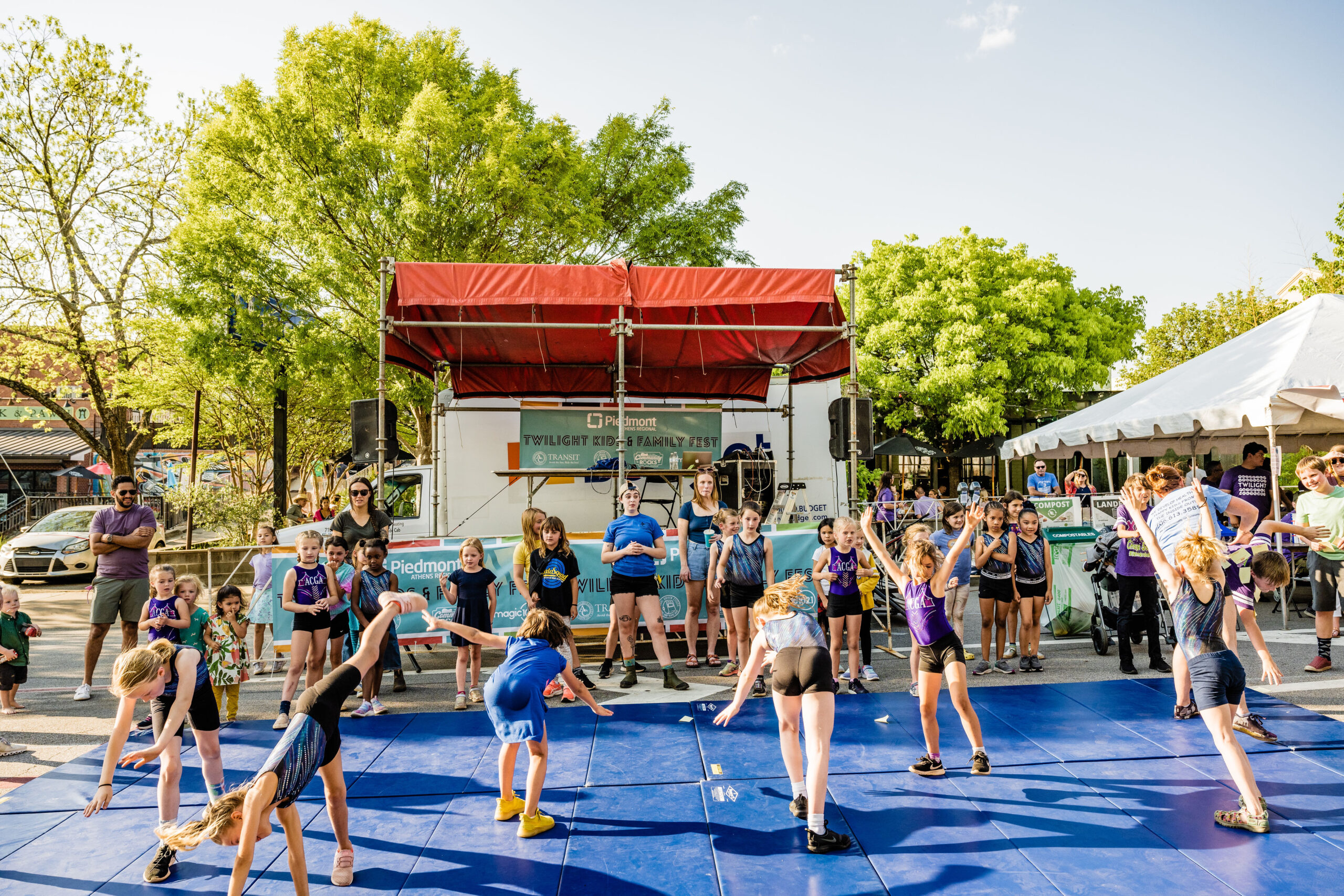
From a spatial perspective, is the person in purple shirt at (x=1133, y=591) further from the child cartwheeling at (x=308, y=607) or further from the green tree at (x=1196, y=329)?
the green tree at (x=1196, y=329)

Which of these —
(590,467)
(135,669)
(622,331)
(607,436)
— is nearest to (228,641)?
(135,669)

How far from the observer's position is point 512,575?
8.14 metres

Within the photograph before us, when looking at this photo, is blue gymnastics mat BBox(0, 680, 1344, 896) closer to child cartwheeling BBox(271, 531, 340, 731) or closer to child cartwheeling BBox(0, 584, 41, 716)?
child cartwheeling BBox(271, 531, 340, 731)

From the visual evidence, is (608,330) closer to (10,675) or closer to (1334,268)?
(10,675)

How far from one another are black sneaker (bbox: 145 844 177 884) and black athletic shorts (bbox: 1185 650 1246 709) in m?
5.58

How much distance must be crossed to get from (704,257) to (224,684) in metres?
15.7

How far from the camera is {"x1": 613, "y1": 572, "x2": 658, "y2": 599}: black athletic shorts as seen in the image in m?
7.53

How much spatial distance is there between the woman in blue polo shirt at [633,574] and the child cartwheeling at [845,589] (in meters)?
0.92

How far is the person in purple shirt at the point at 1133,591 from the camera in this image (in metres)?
7.33

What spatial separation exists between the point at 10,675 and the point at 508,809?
5644 mm

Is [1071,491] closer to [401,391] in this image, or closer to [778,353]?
[778,353]

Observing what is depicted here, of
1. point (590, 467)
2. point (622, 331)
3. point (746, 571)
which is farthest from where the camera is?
point (590, 467)

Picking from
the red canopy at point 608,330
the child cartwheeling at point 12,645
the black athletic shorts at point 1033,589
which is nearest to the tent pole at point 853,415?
the red canopy at point 608,330

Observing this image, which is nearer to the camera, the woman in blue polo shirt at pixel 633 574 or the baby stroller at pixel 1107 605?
the woman in blue polo shirt at pixel 633 574
